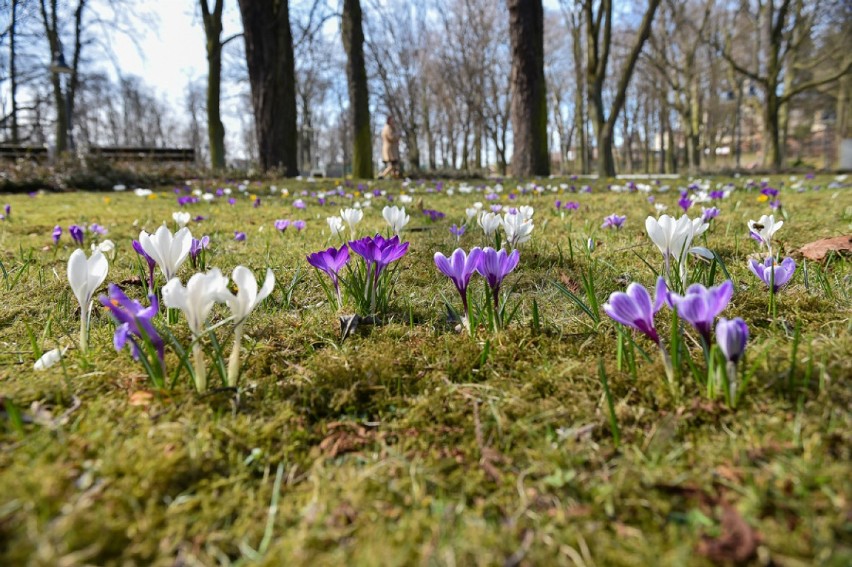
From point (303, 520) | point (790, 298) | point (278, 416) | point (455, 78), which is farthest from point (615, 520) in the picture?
point (455, 78)

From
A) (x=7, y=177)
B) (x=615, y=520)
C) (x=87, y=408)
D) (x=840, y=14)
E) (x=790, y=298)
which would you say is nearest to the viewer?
(x=615, y=520)

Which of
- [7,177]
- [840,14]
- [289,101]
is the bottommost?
[7,177]

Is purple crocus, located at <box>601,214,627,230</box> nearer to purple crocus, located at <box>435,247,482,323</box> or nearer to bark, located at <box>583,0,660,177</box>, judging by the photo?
purple crocus, located at <box>435,247,482,323</box>

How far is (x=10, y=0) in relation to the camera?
20.2 metres

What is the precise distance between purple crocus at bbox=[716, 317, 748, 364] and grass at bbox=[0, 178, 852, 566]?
0.14 metres

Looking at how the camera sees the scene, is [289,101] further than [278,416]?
Yes

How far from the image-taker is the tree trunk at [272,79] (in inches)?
454

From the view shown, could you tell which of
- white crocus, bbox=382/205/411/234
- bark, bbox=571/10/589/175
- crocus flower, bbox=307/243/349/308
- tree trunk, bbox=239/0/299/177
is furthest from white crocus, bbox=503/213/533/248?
bark, bbox=571/10/589/175

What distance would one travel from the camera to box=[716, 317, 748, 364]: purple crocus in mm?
982

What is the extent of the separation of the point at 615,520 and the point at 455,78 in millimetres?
32501

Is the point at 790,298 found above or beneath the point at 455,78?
beneath

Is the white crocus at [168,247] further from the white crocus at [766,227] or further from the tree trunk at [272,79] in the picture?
the tree trunk at [272,79]

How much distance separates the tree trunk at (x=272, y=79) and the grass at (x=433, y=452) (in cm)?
1069

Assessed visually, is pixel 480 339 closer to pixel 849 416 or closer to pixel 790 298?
pixel 849 416
